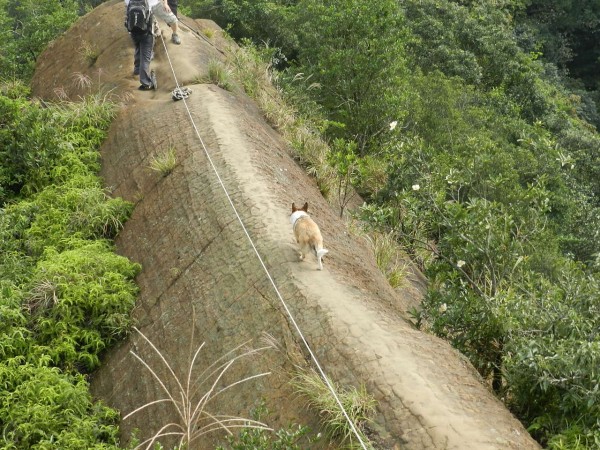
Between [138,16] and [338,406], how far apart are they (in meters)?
9.42

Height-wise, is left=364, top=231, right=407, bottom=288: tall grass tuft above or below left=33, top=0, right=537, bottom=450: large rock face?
below

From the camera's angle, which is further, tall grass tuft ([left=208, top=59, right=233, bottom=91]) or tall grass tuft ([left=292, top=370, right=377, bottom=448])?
tall grass tuft ([left=208, top=59, right=233, bottom=91])

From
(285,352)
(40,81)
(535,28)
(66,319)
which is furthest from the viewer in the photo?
(535,28)

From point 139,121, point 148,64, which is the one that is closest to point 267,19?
point 148,64

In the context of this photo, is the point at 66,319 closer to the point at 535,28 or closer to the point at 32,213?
the point at 32,213

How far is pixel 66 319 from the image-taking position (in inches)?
313

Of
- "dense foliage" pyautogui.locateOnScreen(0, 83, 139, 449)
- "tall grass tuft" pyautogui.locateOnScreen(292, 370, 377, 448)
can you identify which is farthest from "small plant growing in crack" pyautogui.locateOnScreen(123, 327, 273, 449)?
"dense foliage" pyautogui.locateOnScreen(0, 83, 139, 449)

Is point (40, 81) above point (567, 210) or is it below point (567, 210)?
above

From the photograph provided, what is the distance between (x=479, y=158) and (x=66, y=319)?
7.34 meters

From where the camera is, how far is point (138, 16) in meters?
13.2

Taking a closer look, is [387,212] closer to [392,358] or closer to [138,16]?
[392,358]

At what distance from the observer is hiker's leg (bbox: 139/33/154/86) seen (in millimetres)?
13258

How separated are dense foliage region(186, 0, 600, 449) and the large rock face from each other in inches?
26.1

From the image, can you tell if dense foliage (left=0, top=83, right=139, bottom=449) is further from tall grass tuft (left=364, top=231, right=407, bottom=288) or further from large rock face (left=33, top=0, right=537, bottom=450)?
tall grass tuft (left=364, top=231, right=407, bottom=288)
